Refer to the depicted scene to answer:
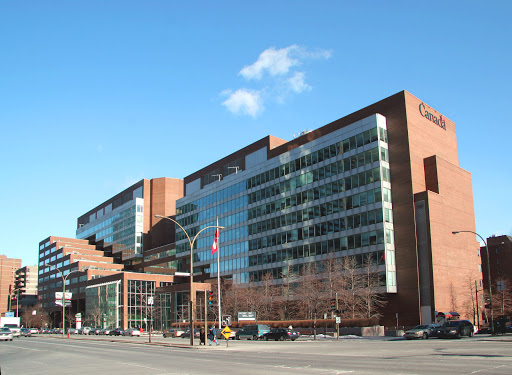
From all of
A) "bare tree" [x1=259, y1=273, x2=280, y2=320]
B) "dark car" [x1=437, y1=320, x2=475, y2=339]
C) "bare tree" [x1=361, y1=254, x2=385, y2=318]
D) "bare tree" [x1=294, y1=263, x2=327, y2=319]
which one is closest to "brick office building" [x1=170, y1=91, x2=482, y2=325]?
"bare tree" [x1=361, y1=254, x2=385, y2=318]

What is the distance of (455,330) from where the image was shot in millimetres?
42406

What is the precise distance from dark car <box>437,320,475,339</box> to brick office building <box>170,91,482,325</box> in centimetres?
2111

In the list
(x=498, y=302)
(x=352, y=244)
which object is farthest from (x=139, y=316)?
(x=498, y=302)

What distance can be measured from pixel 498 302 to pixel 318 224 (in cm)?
3058

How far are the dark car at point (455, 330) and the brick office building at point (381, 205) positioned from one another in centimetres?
2111

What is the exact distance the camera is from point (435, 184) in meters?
70.8

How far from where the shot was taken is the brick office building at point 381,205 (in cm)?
6719

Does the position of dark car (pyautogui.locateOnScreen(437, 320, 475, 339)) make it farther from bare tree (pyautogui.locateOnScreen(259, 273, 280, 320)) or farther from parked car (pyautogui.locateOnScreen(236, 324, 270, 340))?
bare tree (pyautogui.locateOnScreen(259, 273, 280, 320))

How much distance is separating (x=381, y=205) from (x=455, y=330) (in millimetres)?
28649

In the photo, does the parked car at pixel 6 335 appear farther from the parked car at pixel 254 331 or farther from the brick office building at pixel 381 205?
the brick office building at pixel 381 205

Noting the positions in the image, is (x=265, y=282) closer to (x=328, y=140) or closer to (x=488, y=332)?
(x=328, y=140)

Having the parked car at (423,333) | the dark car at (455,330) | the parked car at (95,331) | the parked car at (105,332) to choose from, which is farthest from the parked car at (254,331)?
the parked car at (95,331)

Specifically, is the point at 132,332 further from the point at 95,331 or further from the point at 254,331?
the point at 254,331

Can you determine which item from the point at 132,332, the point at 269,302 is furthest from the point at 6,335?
the point at 269,302
